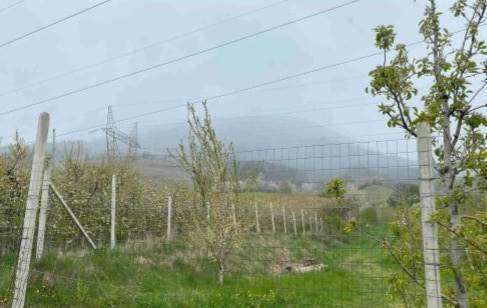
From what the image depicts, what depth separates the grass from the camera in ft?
24.5

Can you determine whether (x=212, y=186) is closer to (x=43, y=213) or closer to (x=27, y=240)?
(x=43, y=213)

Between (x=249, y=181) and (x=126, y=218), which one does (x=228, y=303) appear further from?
(x=126, y=218)

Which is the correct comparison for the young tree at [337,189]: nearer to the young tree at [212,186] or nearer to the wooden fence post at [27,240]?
the wooden fence post at [27,240]

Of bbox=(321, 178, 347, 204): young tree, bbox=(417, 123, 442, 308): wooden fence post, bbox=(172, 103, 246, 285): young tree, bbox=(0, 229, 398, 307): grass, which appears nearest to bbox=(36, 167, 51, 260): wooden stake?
bbox=(0, 229, 398, 307): grass

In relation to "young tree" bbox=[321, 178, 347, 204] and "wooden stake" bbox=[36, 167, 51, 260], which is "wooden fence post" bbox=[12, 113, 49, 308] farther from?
"young tree" bbox=[321, 178, 347, 204]

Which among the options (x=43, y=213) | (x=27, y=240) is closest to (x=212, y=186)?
(x=43, y=213)

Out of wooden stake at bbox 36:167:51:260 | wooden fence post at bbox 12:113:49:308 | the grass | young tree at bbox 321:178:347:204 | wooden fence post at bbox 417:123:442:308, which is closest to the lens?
wooden fence post at bbox 417:123:442:308

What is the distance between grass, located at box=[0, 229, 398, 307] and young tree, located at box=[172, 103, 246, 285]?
2.37 feet

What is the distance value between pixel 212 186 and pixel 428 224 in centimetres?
727

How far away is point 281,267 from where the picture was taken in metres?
12.7

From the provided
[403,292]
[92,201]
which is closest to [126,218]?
[92,201]

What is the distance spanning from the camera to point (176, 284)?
9328 millimetres

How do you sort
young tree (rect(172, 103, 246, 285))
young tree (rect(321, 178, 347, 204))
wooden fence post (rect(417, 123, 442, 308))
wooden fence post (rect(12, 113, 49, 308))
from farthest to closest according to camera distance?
young tree (rect(172, 103, 246, 285)) → wooden fence post (rect(12, 113, 49, 308)) → young tree (rect(321, 178, 347, 204)) → wooden fence post (rect(417, 123, 442, 308))

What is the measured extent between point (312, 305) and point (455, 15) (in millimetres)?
5308
